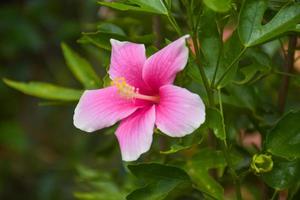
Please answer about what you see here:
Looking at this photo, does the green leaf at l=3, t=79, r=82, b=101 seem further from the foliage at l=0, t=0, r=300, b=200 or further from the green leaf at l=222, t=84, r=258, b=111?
the green leaf at l=222, t=84, r=258, b=111

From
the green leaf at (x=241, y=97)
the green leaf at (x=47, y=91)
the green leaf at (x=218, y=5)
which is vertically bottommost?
the green leaf at (x=47, y=91)

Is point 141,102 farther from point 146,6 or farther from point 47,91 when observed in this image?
point 47,91

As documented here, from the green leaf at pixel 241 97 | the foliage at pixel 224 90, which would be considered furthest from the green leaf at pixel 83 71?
the green leaf at pixel 241 97

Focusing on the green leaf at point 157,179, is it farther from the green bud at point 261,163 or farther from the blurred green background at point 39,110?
the blurred green background at point 39,110

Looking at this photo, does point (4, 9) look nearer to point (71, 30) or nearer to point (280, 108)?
point (71, 30)

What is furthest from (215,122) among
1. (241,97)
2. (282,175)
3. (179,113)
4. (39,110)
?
(39,110)

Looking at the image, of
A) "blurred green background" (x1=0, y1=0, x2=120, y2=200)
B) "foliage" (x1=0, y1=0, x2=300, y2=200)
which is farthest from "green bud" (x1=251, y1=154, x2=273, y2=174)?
"blurred green background" (x1=0, y1=0, x2=120, y2=200)
